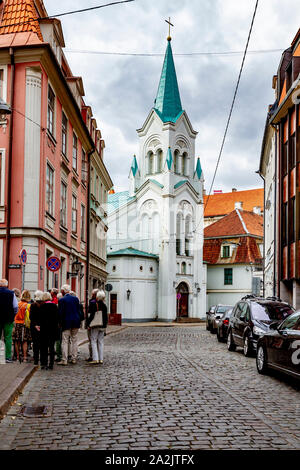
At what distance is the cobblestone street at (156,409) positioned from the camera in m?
6.00

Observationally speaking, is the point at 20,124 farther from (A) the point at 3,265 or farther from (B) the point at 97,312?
(B) the point at 97,312

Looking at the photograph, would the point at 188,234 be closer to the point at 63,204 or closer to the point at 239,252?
the point at 239,252

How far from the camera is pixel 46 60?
2012cm

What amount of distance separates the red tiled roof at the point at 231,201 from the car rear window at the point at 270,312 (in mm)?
66057

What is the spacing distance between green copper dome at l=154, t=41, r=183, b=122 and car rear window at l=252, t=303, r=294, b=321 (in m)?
43.8

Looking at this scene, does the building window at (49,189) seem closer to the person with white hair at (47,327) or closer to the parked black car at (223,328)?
the parked black car at (223,328)

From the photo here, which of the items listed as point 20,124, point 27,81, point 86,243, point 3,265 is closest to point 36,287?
point 3,265

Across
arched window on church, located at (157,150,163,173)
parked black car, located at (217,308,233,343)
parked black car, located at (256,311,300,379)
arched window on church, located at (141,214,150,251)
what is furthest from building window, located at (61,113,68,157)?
arched window on church, located at (157,150,163,173)

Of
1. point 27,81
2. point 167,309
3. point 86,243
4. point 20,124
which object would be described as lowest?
point 167,309

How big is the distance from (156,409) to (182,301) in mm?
48313

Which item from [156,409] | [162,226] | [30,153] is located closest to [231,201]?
[162,226]

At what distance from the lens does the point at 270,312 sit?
616 inches

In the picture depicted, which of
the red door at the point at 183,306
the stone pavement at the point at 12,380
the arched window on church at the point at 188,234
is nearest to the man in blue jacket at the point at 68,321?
the stone pavement at the point at 12,380

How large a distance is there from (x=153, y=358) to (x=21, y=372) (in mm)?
5067
